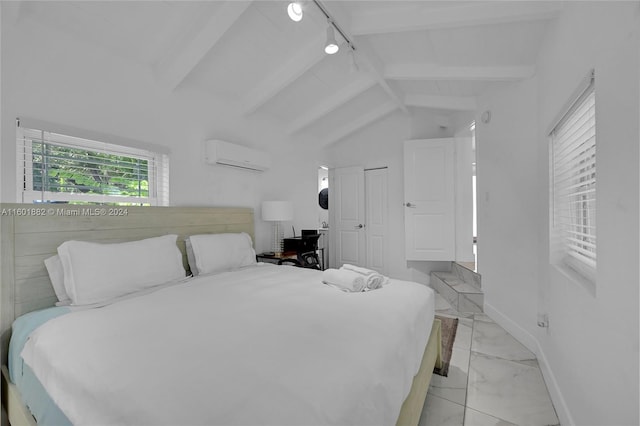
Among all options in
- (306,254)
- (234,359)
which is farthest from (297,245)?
(234,359)

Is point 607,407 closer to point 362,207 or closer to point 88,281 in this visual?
point 88,281

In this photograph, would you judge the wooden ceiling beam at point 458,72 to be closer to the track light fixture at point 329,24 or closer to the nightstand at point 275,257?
the track light fixture at point 329,24

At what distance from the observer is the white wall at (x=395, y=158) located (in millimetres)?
4723

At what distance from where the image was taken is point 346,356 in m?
1.05

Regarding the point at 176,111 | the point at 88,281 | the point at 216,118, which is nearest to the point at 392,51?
the point at 216,118

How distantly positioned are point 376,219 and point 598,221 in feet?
12.7

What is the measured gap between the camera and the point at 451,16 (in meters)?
2.12

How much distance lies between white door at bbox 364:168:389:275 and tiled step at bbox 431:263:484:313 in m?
0.91

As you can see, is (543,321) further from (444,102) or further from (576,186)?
(444,102)

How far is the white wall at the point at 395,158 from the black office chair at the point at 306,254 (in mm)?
1620

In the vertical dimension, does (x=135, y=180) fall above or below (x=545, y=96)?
below

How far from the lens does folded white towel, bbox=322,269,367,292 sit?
76.3 inches

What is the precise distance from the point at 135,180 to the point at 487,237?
3.76m

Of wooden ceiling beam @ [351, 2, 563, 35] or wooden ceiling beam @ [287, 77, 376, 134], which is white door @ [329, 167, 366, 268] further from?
wooden ceiling beam @ [351, 2, 563, 35]
